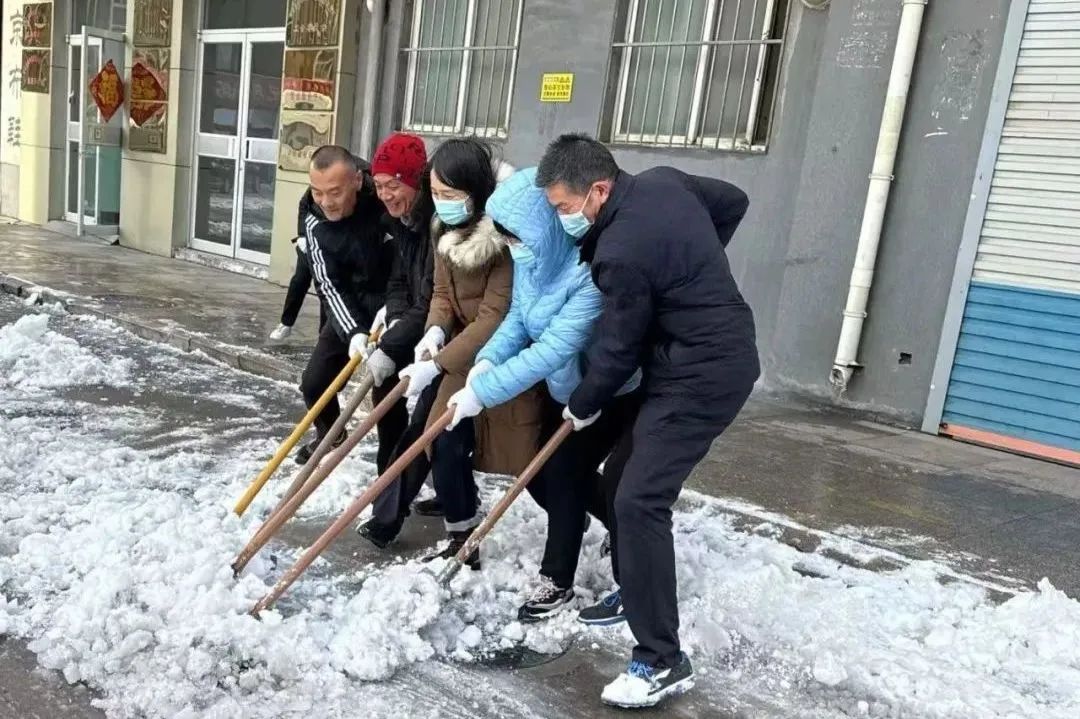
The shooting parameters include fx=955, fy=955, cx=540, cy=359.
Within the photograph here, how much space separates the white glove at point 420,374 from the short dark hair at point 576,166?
3.11 ft

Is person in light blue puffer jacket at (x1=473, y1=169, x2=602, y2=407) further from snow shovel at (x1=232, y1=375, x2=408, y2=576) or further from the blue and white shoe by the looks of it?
the blue and white shoe

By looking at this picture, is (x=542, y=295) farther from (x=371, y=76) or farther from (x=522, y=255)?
(x=371, y=76)

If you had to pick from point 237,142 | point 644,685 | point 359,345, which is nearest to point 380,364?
point 359,345

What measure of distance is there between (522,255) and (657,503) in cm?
98

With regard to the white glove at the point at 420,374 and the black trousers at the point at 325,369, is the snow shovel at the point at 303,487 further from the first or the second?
the black trousers at the point at 325,369

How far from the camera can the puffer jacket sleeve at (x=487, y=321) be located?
143 inches

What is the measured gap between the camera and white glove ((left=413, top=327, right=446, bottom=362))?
3.78 m

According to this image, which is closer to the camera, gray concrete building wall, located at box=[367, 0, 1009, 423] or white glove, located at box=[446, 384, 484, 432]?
white glove, located at box=[446, 384, 484, 432]

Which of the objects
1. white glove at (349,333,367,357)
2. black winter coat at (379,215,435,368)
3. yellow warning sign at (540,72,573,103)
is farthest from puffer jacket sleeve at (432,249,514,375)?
yellow warning sign at (540,72,573,103)

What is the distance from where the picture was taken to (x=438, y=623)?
136 inches

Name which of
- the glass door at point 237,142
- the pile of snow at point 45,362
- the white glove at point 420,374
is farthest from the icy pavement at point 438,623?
the glass door at point 237,142

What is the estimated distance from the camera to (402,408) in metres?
4.55

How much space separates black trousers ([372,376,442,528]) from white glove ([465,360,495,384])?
0.44 metres

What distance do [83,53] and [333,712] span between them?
1314 centimetres
